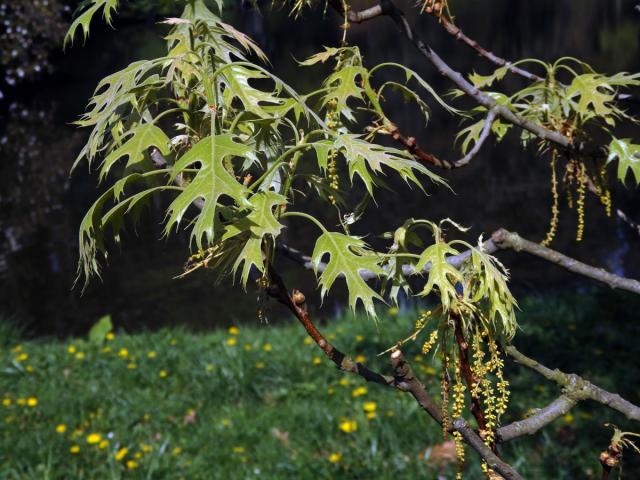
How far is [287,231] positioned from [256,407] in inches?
187

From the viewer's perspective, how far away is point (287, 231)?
9648 mm

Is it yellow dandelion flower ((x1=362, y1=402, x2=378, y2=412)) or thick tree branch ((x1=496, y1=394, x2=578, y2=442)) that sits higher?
thick tree branch ((x1=496, y1=394, x2=578, y2=442))

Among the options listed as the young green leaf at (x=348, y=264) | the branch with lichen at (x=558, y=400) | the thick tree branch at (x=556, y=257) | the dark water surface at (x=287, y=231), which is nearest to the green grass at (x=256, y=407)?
A: the dark water surface at (x=287, y=231)

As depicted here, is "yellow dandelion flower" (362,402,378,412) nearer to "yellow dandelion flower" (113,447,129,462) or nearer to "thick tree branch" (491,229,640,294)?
"yellow dandelion flower" (113,447,129,462)

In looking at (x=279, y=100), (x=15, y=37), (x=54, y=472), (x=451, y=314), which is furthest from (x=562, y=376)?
(x=15, y=37)

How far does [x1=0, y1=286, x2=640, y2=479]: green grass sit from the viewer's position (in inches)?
166

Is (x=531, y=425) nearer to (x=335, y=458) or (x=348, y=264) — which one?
(x=348, y=264)

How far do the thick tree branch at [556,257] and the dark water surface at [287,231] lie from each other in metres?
0.63

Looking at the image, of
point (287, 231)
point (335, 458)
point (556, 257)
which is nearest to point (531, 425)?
point (556, 257)

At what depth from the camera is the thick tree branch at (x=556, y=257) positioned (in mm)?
1575

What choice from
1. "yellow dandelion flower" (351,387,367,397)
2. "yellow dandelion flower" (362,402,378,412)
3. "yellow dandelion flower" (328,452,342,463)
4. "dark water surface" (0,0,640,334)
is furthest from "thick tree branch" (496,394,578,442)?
"yellow dandelion flower" (351,387,367,397)

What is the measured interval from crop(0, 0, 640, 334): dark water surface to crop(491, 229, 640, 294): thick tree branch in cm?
63

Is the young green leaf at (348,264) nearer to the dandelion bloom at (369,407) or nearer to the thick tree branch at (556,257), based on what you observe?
Answer: the thick tree branch at (556,257)

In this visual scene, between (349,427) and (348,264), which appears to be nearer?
(348,264)
